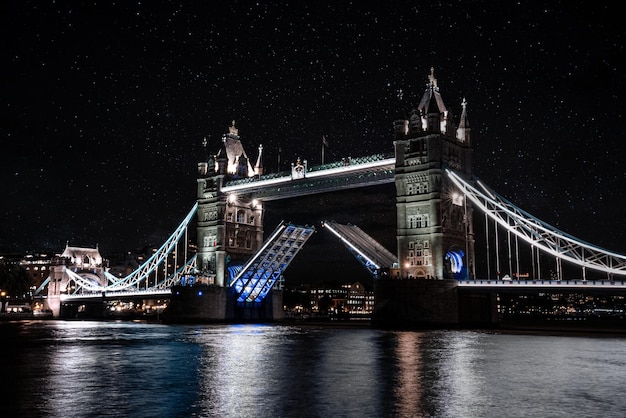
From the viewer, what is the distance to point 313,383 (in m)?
17.0

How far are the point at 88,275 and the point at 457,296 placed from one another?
268 ft

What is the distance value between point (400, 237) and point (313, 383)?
40.2 meters

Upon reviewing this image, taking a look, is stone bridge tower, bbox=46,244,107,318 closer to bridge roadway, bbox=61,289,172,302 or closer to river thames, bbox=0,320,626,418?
bridge roadway, bbox=61,289,172,302

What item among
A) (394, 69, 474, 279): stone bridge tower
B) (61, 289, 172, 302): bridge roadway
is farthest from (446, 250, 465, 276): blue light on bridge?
(61, 289, 172, 302): bridge roadway

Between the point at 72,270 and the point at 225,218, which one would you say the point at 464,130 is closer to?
the point at 225,218

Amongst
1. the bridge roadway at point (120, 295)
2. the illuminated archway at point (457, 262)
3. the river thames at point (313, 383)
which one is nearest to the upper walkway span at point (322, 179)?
the illuminated archway at point (457, 262)

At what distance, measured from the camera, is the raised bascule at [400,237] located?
50.6 meters

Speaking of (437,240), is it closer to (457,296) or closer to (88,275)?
(457,296)

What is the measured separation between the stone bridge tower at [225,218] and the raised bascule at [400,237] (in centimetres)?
13

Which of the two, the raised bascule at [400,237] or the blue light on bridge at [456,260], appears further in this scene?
the blue light on bridge at [456,260]

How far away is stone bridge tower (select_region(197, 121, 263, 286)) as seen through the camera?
244 feet

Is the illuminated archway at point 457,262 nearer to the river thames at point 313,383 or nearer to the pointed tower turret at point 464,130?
the pointed tower turret at point 464,130

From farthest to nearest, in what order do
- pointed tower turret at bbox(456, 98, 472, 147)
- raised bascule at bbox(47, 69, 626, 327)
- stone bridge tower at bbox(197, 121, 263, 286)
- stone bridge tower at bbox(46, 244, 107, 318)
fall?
stone bridge tower at bbox(46, 244, 107, 318)
stone bridge tower at bbox(197, 121, 263, 286)
pointed tower turret at bbox(456, 98, 472, 147)
raised bascule at bbox(47, 69, 626, 327)

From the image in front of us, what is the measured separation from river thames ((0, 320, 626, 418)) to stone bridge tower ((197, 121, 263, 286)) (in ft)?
152
